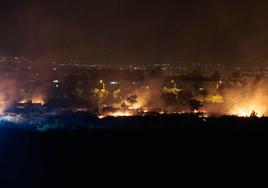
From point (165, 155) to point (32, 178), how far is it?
158 inches

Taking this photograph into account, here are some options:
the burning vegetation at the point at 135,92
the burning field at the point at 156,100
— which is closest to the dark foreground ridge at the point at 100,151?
the burning field at the point at 156,100

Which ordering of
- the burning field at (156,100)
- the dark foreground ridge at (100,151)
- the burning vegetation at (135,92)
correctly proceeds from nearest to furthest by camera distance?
the dark foreground ridge at (100,151)
the burning field at (156,100)
the burning vegetation at (135,92)

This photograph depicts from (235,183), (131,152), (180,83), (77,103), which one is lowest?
(235,183)

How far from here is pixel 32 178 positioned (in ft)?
38.8

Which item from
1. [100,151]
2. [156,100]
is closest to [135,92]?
[156,100]

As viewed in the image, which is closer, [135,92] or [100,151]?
[100,151]

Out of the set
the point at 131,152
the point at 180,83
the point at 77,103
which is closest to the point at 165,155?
the point at 131,152

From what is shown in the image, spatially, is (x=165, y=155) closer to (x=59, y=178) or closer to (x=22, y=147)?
(x=59, y=178)

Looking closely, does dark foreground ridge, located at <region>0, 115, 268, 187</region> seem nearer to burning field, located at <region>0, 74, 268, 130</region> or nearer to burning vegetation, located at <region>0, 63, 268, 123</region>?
burning field, located at <region>0, 74, 268, 130</region>

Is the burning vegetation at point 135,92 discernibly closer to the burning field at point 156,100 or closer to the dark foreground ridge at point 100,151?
the burning field at point 156,100

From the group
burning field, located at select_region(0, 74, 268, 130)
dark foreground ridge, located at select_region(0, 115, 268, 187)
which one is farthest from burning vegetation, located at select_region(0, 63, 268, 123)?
dark foreground ridge, located at select_region(0, 115, 268, 187)

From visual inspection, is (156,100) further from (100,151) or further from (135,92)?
A: (100,151)

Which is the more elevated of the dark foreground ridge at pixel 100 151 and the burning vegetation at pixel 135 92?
the burning vegetation at pixel 135 92

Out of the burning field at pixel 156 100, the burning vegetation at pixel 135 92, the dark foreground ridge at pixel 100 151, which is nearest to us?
the dark foreground ridge at pixel 100 151
